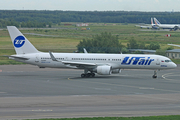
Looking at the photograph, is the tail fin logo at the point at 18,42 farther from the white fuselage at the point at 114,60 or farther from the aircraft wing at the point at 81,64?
the aircraft wing at the point at 81,64

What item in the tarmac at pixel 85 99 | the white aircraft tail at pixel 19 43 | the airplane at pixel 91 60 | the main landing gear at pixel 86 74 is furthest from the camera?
the white aircraft tail at pixel 19 43

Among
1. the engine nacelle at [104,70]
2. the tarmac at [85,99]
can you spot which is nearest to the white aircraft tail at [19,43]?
the tarmac at [85,99]

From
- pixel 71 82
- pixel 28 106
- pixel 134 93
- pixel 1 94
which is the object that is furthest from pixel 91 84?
pixel 28 106

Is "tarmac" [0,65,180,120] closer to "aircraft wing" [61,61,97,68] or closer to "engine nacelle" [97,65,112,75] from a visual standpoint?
"engine nacelle" [97,65,112,75]

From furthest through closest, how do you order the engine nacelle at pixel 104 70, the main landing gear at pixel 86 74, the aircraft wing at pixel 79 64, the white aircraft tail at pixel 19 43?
1. the white aircraft tail at pixel 19 43
2. the main landing gear at pixel 86 74
3. the aircraft wing at pixel 79 64
4. the engine nacelle at pixel 104 70

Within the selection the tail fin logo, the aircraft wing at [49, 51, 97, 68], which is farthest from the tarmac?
the tail fin logo

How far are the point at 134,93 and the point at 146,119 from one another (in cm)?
1378

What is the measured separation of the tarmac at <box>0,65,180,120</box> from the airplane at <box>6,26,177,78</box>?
5713mm

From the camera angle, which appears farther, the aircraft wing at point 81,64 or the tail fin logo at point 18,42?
the tail fin logo at point 18,42

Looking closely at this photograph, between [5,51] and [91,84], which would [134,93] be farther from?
[5,51]

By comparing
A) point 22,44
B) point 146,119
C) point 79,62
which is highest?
point 22,44

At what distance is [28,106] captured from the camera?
92.3 ft

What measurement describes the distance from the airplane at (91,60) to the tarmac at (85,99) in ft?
18.7

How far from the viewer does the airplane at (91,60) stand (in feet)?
170
